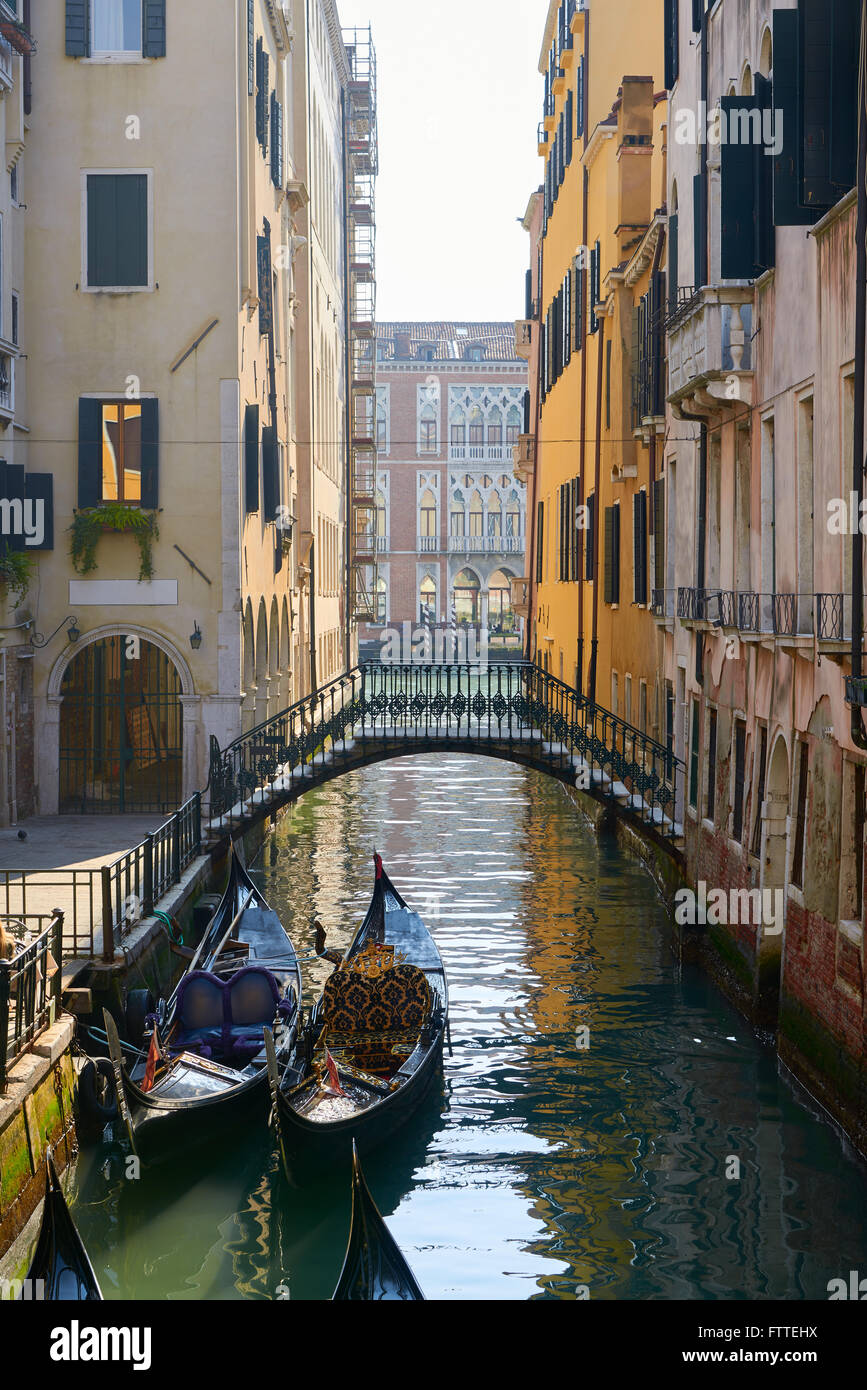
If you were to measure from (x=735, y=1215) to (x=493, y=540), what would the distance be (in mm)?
58420

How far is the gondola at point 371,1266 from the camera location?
7.16 m

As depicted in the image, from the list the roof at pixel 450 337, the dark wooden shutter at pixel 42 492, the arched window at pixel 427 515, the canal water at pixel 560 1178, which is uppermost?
the roof at pixel 450 337

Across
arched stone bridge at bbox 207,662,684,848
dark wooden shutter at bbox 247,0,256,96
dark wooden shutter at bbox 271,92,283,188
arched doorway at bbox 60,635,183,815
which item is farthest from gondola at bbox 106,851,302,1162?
dark wooden shutter at bbox 271,92,283,188

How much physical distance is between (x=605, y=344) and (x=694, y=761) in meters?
9.26

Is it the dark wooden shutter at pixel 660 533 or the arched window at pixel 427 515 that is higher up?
the arched window at pixel 427 515

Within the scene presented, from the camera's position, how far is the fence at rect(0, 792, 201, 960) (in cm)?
1234

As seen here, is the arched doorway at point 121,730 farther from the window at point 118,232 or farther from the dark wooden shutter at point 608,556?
the dark wooden shutter at point 608,556

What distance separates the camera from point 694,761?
660 inches

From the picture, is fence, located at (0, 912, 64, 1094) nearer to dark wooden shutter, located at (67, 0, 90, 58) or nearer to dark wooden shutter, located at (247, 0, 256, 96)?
dark wooden shutter, located at (67, 0, 90, 58)

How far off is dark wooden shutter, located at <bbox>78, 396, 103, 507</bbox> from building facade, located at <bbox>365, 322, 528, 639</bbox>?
157ft

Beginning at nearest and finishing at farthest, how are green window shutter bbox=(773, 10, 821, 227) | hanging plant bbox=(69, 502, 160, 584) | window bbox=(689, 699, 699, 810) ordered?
green window shutter bbox=(773, 10, 821, 227), window bbox=(689, 699, 699, 810), hanging plant bbox=(69, 502, 160, 584)

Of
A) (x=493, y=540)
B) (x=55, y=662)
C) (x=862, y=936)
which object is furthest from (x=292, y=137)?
(x=493, y=540)

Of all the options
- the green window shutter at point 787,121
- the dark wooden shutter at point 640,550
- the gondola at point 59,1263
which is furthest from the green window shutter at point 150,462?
the gondola at point 59,1263

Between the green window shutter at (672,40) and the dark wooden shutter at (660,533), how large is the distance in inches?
171
